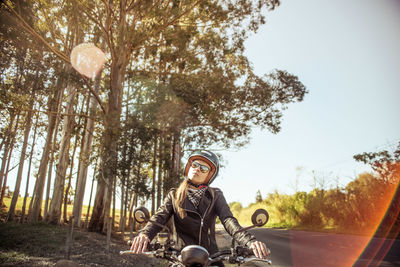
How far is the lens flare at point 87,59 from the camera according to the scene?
38.9ft

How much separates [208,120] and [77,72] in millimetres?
7895

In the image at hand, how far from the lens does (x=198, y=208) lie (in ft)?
7.34

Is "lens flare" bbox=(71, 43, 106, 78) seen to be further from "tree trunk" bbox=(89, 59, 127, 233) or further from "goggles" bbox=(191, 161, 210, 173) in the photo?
"goggles" bbox=(191, 161, 210, 173)

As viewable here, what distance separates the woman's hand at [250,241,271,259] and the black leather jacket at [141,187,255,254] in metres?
0.36

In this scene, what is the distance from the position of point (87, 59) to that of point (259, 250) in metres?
13.3

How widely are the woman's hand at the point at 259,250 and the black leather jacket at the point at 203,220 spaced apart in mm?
363

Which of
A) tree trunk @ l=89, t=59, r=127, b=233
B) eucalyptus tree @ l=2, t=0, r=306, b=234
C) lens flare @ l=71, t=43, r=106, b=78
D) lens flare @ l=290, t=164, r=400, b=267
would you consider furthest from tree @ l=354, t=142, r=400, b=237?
lens flare @ l=71, t=43, r=106, b=78

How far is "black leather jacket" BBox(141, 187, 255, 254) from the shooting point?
2.12 metres

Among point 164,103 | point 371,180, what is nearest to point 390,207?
point 371,180

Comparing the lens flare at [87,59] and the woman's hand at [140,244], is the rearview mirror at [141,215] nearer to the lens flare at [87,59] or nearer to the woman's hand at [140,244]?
the woman's hand at [140,244]

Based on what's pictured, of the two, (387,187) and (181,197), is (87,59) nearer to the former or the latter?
(181,197)

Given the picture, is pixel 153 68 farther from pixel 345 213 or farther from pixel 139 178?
pixel 345 213

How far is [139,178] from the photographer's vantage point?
11.3m

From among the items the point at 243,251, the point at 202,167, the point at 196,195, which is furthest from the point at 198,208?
the point at 243,251
